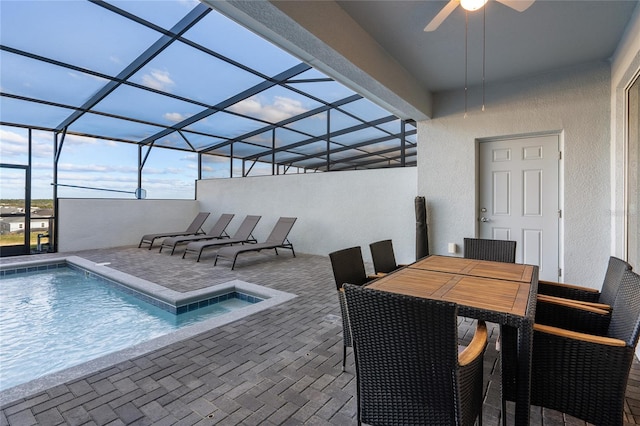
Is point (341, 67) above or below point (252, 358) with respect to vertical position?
above

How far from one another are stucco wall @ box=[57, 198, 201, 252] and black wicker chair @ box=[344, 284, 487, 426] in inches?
348

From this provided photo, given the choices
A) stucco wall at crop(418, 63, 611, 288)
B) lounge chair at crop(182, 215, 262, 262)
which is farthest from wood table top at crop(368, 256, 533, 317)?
lounge chair at crop(182, 215, 262, 262)

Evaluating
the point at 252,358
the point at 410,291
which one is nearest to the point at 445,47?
the point at 410,291

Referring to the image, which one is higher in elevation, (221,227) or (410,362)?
(221,227)

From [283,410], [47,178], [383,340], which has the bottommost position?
[283,410]

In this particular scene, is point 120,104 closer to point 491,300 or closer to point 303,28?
point 303,28

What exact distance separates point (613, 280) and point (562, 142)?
280cm

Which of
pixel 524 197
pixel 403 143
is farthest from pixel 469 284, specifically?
pixel 403 143

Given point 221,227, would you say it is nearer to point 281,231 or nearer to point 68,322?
point 281,231

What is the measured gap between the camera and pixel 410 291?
1832 millimetres

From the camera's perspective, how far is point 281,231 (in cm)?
691

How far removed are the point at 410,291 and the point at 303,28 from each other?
217 cm

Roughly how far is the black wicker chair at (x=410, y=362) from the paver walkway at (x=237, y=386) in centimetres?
53

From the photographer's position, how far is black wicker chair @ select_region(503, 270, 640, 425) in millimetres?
1322
